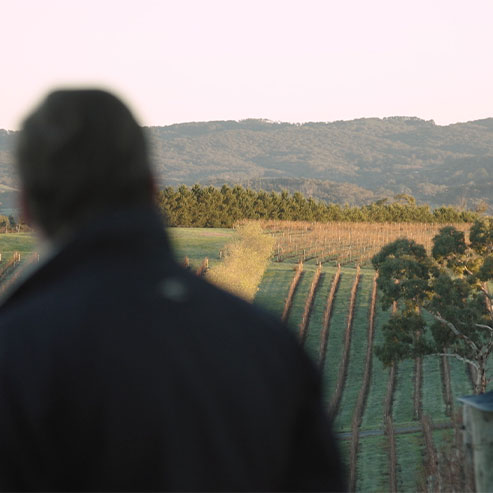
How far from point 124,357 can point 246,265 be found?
180 ft

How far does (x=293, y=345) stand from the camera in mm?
1867

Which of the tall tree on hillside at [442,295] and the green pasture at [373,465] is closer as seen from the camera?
the green pasture at [373,465]

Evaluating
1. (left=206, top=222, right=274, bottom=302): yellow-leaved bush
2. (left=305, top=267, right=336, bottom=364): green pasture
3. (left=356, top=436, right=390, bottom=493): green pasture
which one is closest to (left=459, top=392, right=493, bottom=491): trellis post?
(left=356, top=436, right=390, bottom=493): green pasture

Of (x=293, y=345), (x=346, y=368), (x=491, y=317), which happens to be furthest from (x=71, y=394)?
(x=346, y=368)

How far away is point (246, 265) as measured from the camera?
56594mm

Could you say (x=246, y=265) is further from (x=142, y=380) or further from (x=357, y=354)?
(x=142, y=380)

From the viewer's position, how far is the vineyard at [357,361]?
29.3m

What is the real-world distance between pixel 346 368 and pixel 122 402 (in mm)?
44332

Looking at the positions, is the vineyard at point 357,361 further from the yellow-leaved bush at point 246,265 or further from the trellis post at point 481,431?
the trellis post at point 481,431

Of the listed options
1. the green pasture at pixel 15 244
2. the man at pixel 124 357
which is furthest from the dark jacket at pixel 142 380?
the green pasture at pixel 15 244

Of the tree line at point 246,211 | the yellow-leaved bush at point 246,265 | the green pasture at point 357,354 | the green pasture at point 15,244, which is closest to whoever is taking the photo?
the green pasture at point 357,354

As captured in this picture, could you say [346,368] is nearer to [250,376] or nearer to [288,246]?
[288,246]

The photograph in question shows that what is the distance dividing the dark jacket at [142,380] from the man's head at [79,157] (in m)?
0.06

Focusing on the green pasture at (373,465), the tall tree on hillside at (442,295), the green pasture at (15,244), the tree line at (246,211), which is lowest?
the tree line at (246,211)
